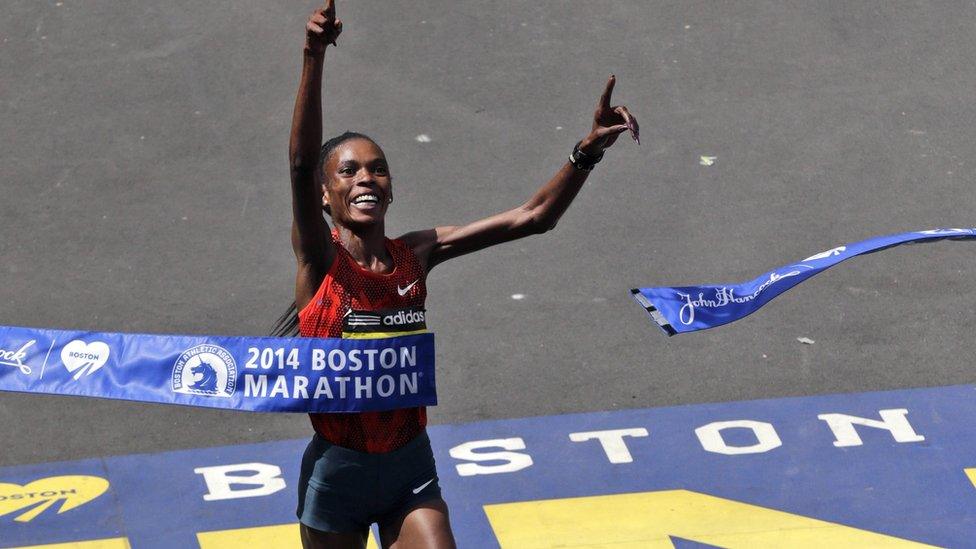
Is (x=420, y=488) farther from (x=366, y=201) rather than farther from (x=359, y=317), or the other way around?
(x=366, y=201)

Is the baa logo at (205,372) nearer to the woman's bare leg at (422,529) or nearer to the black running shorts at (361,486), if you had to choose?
the black running shorts at (361,486)

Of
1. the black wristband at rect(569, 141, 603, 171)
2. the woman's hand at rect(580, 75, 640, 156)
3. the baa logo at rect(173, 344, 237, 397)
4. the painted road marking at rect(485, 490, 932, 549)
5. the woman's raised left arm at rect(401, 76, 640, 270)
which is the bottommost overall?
the painted road marking at rect(485, 490, 932, 549)

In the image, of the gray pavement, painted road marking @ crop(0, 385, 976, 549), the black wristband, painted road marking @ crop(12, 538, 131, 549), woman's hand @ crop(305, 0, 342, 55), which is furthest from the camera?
the gray pavement

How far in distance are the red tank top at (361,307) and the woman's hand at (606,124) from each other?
80cm

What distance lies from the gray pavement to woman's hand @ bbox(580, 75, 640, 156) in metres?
3.44

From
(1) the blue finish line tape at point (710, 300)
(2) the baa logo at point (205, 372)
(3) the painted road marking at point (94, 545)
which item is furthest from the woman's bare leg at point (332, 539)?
(3) the painted road marking at point (94, 545)

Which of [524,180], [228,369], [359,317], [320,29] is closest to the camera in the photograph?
[320,29]

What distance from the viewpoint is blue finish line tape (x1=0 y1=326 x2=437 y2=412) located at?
5.38m

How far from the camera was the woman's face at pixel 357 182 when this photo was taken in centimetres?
527

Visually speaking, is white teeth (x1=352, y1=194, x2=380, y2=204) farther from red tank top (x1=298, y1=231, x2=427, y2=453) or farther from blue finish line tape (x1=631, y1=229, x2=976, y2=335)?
blue finish line tape (x1=631, y1=229, x2=976, y2=335)

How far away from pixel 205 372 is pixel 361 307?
867mm

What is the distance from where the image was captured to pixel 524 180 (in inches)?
435

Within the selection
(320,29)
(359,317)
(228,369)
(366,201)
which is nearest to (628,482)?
(228,369)

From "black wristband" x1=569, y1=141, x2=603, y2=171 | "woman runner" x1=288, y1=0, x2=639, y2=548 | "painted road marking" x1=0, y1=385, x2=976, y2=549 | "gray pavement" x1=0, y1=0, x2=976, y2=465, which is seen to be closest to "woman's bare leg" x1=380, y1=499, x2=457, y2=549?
"woman runner" x1=288, y1=0, x2=639, y2=548
